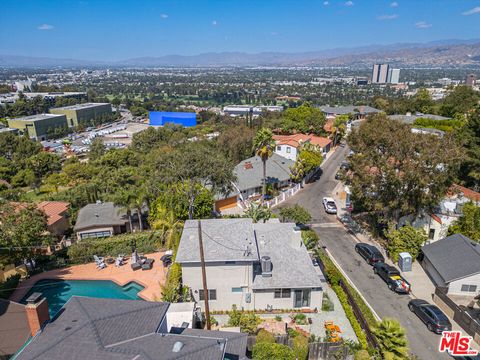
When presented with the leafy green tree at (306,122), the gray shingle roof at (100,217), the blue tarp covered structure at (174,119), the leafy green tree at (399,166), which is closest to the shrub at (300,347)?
the leafy green tree at (399,166)

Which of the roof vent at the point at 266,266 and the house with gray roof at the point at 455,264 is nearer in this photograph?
the roof vent at the point at 266,266

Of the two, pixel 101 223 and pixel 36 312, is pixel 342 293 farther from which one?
pixel 101 223

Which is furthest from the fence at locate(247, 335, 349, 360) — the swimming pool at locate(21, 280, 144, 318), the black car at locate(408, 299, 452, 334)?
the swimming pool at locate(21, 280, 144, 318)

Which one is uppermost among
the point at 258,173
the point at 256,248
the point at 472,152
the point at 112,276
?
the point at 472,152

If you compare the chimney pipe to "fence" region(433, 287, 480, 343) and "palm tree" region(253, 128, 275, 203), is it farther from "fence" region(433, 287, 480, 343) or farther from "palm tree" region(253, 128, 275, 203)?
"palm tree" region(253, 128, 275, 203)

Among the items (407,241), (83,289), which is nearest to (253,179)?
(407,241)

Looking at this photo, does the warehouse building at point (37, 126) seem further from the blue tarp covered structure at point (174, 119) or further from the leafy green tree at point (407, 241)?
the leafy green tree at point (407, 241)
